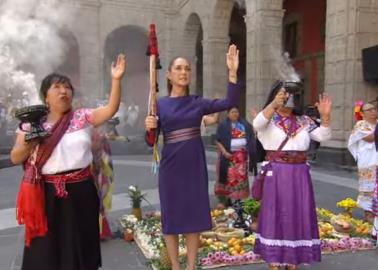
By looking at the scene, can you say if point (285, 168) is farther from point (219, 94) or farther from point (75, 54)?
point (75, 54)

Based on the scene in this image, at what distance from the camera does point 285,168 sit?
3.66 meters

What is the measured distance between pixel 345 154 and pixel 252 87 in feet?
13.8

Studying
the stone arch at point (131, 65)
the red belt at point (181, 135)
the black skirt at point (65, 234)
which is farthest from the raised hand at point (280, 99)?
the stone arch at point (131, 65)

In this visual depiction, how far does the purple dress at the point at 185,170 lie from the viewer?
329 cm

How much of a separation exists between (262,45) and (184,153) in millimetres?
10445

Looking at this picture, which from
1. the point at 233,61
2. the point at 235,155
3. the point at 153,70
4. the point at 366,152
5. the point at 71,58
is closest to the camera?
the point at 233,61

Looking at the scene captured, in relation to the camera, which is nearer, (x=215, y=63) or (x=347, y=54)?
(x=347, y=54)

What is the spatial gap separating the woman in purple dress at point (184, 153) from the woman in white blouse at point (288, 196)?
0.54 m

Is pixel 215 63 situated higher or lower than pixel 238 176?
higher

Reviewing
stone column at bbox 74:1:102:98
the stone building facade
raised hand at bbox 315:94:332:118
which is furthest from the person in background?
stone column at bbox 74:1:102:98

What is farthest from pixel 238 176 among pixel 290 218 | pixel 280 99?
pixel 280 99

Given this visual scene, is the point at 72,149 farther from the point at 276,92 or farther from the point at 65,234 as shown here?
the point at 276,92

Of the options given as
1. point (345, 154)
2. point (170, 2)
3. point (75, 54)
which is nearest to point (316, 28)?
point (170, 2)

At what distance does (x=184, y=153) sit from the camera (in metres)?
3.29
